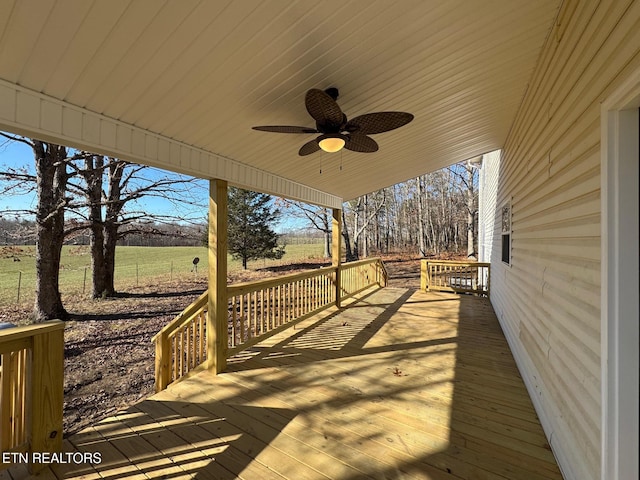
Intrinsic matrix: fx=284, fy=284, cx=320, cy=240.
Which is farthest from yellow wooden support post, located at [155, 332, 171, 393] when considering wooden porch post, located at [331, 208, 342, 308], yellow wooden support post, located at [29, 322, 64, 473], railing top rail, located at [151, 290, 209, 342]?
wooden porch post, located at [331, 208, 342, 308]

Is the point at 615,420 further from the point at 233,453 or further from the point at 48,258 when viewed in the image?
the point at 48,258

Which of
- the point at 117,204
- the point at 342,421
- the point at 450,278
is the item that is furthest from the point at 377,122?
the point at 117,204

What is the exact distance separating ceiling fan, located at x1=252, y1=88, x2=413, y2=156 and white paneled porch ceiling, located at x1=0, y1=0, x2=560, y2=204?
1.12 feet

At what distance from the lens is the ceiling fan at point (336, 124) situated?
7.29 feet

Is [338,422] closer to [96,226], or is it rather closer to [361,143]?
[361,143]

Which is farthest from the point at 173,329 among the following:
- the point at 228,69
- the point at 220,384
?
the point at 228,69

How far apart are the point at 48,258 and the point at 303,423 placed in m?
7.59

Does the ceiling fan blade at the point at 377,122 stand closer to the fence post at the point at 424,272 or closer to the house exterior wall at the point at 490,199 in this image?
the house exterior wall at the point at 490,199

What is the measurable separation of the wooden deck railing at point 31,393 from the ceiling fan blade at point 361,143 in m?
2.88

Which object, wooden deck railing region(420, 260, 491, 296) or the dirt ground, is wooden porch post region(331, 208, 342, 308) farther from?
the dirt ground

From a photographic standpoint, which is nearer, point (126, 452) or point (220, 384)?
point (126, 452)

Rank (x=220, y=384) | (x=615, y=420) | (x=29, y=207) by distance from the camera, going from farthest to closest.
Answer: (x=29, y=207), (x=220, y=384), (x=615, y=420)

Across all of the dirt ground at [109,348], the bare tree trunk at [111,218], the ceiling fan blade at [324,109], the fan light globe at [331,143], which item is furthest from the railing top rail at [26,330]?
the bare tree trunk at [111,218]

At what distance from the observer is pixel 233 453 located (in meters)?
2.12
